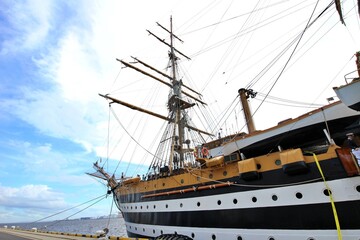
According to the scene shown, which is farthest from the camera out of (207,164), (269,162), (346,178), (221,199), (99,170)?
(99,170)

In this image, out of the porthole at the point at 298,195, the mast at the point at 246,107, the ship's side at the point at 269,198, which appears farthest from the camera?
the mast at the point at 246,107

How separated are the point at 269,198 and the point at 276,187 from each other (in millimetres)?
417

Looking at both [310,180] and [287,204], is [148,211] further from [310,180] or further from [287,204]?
[310,180]

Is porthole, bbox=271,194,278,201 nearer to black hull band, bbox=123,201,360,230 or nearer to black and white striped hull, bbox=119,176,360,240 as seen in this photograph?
black and white striped hull, bbox=119,176,360,240

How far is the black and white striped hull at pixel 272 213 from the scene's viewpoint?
5.41 metres

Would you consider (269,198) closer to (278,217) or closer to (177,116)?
(278,217)

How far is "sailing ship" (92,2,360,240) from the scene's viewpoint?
5.52 metres

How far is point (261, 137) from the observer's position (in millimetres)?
7898

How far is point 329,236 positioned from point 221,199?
3321mm

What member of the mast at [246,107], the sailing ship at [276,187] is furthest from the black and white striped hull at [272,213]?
the mast at [246,107]

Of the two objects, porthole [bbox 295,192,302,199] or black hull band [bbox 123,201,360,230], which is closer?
black hull band [bbox 123,201,360,230]

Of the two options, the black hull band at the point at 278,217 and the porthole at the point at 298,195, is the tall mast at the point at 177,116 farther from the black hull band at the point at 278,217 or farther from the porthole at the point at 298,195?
the porthole at the point at 298,195

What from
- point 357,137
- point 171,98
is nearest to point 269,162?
point 357,137

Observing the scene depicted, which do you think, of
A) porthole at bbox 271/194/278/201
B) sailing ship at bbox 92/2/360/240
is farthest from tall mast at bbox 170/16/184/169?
porthole at bbox 271/194/278/201
